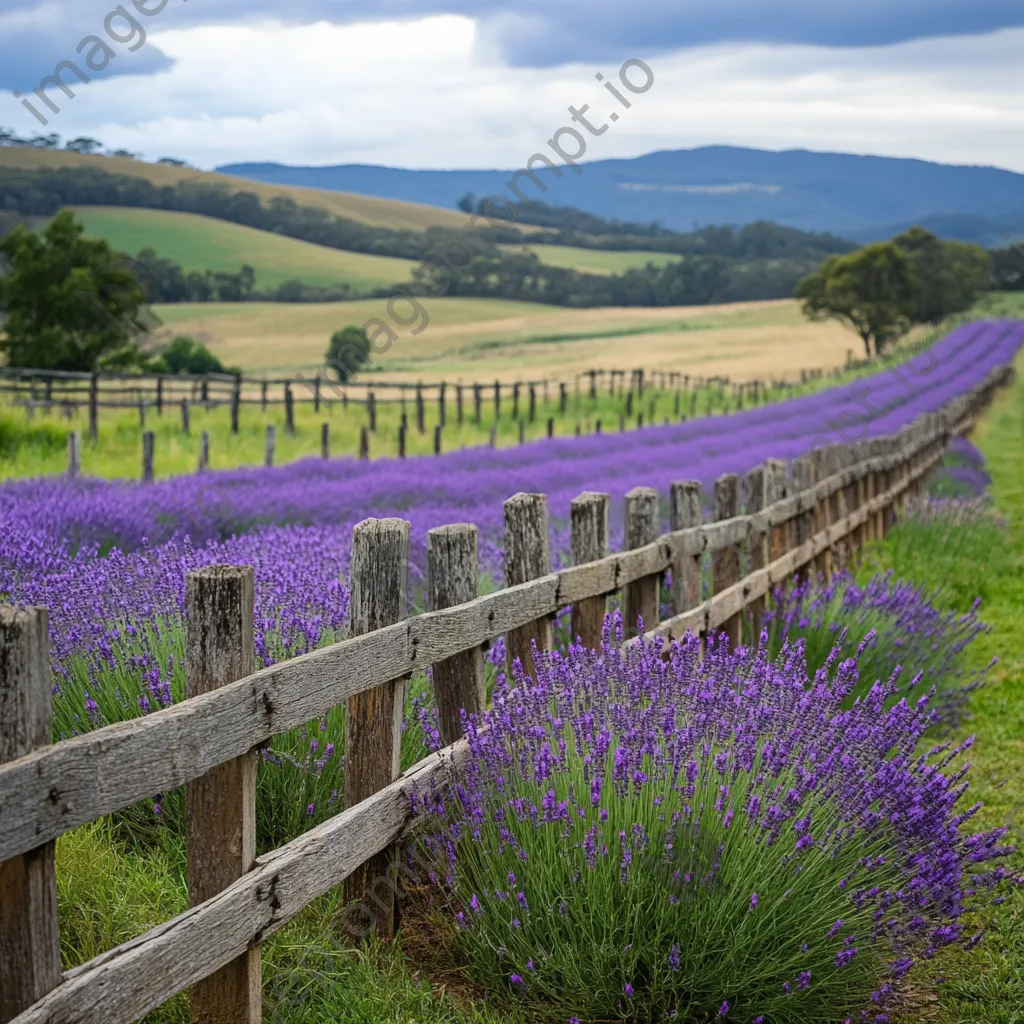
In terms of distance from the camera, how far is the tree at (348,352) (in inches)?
1722

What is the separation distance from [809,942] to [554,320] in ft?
282

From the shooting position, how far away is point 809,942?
3225 mm

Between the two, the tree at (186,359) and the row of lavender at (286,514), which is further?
the tree at (186,359)

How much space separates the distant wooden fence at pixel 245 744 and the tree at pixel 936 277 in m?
74.5

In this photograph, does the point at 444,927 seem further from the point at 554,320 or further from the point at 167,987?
the point at 554,320

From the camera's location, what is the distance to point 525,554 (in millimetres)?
4191

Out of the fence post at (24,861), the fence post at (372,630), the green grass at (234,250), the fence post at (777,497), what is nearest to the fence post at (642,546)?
the fence post at (372,630)

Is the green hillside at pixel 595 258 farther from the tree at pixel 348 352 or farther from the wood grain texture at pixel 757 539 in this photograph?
the wood grain texture at pixel 757 539

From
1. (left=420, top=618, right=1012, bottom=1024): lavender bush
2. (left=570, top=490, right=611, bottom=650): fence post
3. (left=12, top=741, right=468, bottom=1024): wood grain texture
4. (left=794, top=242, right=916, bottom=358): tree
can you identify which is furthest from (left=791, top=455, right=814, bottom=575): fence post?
(left=794, top=242, right=916, bottom=358): tree

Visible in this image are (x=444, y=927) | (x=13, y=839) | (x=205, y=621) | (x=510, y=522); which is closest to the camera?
(x=13, y=839)

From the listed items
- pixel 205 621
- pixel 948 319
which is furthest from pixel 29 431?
pixel 948 319

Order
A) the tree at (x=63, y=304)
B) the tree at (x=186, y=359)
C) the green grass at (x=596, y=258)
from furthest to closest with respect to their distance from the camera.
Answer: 1. the green grass at (x=596, y=258)
2. the tree at (x=186, y=359)
3. the tree at (x=63, y=304)

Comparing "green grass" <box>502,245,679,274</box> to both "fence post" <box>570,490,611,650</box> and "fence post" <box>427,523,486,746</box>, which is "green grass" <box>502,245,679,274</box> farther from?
"fence post" <box>427,523,486,746</box>

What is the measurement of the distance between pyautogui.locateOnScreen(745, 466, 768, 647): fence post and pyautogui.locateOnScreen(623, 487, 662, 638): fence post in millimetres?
1477
